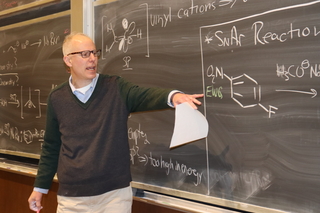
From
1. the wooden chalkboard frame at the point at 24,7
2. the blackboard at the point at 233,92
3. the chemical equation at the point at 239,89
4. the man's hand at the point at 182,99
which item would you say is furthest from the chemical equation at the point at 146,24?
the wooden chalkboard frame at the point at 24,7

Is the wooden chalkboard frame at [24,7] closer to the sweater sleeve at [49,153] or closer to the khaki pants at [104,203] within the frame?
the sweater sleeve at [49,153]

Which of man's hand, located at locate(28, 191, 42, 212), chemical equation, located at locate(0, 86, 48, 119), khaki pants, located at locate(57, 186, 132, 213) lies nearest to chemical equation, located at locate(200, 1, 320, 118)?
khaki pants, located at locate(57, 186, 132, 213)

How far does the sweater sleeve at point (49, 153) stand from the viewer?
6.28 feet

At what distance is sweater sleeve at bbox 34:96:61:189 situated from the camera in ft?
6.28

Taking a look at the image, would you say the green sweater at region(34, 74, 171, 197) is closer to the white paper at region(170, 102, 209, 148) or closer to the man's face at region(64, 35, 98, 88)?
the man's face at region(64, 35, 98, 88)

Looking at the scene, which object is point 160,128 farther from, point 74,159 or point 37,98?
point 37,98

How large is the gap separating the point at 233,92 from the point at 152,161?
73 cm

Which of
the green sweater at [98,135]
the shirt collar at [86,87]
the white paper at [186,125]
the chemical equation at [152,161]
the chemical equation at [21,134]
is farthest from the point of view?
the chemical equation at [21,134]

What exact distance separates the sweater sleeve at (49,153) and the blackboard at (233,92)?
0.52 metres

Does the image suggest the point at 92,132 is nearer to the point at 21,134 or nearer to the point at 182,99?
the point at 182,99

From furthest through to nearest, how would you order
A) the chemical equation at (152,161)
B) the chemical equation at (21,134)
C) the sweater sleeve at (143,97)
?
the chemical equation at (21,134)
the chemical equation at (152,161)
the sweater sleeve at (143,97)

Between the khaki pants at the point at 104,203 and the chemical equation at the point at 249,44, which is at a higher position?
the chemical equation at the point at 249,44

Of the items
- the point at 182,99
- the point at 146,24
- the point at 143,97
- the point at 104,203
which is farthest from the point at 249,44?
the point at 104,203

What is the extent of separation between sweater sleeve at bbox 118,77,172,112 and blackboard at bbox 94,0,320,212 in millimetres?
326
